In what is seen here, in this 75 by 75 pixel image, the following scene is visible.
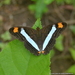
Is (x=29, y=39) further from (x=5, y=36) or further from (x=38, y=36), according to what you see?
(x=5, y=36)

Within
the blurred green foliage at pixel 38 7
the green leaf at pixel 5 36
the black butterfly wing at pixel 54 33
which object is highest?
the black butterfly wing at pixel 54 33

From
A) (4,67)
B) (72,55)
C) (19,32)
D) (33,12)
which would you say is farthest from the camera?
(33,12)

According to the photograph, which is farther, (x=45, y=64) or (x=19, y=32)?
(x=19, y=32)

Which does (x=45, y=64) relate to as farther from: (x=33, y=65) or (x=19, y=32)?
(x=19, y=32)

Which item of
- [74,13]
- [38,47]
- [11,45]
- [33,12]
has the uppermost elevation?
[11,45]

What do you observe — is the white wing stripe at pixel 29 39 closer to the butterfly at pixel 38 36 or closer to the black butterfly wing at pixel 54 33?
the butterfly at pixel 38 36

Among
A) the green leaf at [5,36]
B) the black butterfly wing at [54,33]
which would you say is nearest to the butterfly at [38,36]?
the black butterfly wing at [54,33]

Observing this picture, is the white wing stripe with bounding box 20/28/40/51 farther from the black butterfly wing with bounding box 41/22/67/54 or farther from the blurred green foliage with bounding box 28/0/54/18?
the blurred green foliage with bounding box 28/0/54/18

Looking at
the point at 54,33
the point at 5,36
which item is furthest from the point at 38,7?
the point at 54,33

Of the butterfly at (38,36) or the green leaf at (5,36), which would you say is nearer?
the butterfly at (38,36)

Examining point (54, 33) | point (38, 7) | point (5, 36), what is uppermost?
point (54, 33)

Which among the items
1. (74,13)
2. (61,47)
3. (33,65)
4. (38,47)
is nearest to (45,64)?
(33,65)
